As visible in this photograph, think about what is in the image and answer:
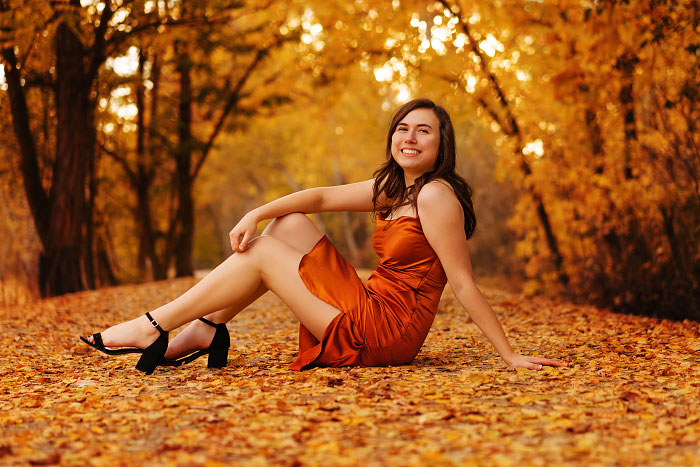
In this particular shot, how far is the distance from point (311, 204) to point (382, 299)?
623mm

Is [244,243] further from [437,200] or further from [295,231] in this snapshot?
[437,200]

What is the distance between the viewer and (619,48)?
7.07 meters

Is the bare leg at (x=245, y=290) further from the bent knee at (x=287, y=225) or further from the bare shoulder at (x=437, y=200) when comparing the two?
the bare shoulder at (x=437, y=200)

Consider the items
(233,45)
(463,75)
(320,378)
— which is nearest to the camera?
(320,378)

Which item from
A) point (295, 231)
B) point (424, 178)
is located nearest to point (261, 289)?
point (295, 231)

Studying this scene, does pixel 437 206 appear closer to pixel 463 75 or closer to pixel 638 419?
pixel 638 419

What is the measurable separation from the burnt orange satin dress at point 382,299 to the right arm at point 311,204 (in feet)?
0.80

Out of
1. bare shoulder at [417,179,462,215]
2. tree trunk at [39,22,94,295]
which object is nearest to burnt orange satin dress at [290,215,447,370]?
bare shoulder at [417,179,462,215]

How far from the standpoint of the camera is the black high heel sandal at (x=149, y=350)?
3570mm

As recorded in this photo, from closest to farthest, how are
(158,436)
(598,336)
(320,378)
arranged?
(158,436) → (320,378) → (598,336)

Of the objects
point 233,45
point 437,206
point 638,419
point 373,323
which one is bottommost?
point 638,419

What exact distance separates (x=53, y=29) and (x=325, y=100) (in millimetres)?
5793

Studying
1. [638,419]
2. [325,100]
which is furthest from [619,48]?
[325,100]

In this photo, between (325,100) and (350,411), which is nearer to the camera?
(350,411)
